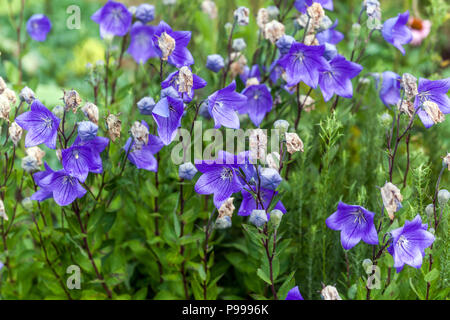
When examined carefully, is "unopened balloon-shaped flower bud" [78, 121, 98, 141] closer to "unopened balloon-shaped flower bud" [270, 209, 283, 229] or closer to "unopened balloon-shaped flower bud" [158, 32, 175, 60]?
"unopened balloon-shaped flower bud" [158, 32, 175, 60]

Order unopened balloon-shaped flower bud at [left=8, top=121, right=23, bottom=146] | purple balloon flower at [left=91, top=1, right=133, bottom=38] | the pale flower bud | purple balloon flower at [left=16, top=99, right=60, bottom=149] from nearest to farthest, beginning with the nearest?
the pale flower bud < purple balloon flower at [left=16, top=99, right=60, bottom=149] < unopened balloon-shaped flower bud at [left=8, top=121, right=23, bottom=146] < purple balloon flower at [left=91, top=1, right=133, bottom=38]

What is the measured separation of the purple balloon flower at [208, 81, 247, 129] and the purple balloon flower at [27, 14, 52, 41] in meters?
1.36

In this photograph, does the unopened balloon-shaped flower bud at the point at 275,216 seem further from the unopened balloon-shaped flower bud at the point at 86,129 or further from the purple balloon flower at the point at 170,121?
the unopened balloon-shaped flower bud at the point at 86,129

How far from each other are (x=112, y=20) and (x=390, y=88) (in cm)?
134

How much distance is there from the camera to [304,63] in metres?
1.83

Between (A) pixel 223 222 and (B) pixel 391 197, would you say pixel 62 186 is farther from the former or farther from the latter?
(B) pixel 391 197

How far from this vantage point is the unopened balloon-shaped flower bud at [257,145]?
1.54 metres

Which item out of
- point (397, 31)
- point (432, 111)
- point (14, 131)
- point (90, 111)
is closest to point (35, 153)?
point (14, 131)

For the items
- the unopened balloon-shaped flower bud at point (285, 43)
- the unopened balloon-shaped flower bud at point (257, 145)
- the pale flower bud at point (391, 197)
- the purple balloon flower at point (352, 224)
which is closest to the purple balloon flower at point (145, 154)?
the unopened balloon-shaped flower bud at point (257, 145)

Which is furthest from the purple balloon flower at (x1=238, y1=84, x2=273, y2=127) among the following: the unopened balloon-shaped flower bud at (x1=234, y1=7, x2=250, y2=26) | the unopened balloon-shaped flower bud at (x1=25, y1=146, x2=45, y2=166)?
the unopened balloon-shaped flower bud at (x1=25, y1=146, x2=45, y2=166)

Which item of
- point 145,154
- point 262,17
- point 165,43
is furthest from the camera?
point 262,17

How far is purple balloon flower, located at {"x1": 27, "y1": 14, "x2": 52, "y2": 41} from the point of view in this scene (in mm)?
2586

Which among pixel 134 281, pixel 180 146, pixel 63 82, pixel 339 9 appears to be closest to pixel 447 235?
pixel 180 146
